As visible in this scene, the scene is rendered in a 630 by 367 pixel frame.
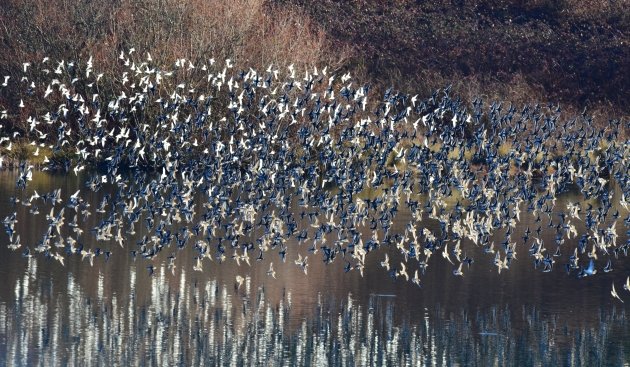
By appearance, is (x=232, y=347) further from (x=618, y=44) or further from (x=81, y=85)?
(x=618, y=44)

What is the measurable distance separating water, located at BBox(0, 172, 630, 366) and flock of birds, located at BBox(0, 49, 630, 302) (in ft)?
1.73

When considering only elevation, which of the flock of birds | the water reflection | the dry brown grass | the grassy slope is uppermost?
the grassy slope

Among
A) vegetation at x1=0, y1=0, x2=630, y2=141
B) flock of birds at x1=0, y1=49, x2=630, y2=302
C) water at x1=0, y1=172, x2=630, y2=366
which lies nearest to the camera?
water at x1=0, y1=172, x2=630, y2=366

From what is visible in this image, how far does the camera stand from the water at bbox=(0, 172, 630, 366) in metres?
26.6

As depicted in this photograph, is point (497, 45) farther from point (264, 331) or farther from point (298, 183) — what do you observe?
point (264, 331)

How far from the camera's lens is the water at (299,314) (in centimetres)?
2659

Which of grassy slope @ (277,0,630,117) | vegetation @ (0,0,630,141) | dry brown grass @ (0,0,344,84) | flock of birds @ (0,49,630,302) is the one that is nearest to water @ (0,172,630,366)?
flock of birds @ (0,49,630,302)

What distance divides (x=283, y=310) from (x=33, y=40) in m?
34.7

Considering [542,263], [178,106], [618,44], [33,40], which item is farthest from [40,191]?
[618,44]

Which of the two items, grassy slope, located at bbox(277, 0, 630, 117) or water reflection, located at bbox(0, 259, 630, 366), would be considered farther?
grassy slope, located at bbox(277, 0, 630, 117)

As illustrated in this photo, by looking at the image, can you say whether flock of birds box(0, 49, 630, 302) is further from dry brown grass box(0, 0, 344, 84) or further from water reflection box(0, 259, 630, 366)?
water reflection box(0, 259, 630, 366)

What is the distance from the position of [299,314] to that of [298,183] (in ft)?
66.5

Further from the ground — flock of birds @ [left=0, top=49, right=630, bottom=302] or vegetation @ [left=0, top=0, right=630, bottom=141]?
vegetation @ [left=0, top=0, right=630, bottom=141]

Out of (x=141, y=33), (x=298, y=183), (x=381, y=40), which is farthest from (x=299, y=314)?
(x=381, y=40)
